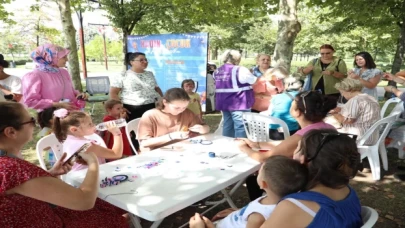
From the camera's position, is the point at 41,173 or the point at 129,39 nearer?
the point at 41,173

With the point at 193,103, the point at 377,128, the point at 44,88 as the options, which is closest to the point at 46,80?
the point at 44,88

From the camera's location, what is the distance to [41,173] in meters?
1.32

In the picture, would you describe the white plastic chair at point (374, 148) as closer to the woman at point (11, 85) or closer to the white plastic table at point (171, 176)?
the white plastic table at point (171, 176)

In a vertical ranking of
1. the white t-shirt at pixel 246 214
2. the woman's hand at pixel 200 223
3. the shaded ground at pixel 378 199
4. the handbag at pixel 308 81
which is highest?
the handbag at pixel 308 81

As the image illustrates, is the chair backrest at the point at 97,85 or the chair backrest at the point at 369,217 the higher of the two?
the chair backrest at the point at 369,217

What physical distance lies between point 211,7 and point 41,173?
915 centimetres

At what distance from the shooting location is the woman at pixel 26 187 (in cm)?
128

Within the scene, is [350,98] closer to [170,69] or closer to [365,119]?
[365,119]

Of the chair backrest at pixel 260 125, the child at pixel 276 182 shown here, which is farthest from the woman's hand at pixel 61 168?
the chair backrest at pixel 260 125

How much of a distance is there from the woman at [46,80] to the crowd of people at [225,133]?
0.03 ft

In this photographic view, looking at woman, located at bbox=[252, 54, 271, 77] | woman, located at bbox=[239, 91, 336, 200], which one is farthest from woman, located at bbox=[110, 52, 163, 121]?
woman, located at bbox=[239, 91, 336, 200]

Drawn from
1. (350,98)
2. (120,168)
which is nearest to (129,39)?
(350,98)

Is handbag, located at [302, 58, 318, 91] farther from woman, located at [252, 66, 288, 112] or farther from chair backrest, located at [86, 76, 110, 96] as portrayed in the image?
chair backrest, located at [86, 76, 110, 96]

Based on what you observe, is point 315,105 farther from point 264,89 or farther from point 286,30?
point 286,30
